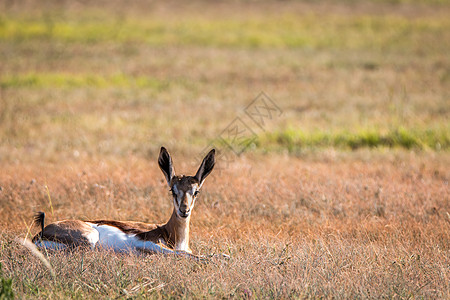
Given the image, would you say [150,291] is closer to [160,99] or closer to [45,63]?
[160,99]

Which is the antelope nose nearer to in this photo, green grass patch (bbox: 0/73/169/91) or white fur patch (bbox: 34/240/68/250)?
white fur patch (bbox: 34/240/68/250)

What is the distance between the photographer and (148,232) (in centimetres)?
580

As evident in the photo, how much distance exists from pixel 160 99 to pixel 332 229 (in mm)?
11792

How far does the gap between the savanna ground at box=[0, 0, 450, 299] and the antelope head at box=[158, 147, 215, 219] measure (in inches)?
19.7

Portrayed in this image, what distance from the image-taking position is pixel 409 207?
7383mm

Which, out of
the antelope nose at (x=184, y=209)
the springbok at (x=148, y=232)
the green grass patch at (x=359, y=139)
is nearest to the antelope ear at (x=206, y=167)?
the springbok at (x=148, y=232)

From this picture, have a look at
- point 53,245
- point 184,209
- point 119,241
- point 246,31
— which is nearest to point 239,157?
point 119,241

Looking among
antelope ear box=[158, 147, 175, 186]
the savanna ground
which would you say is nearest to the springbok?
antelope ear box=[158, 147, 175, 186]

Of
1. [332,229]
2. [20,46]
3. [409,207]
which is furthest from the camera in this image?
[20,46]

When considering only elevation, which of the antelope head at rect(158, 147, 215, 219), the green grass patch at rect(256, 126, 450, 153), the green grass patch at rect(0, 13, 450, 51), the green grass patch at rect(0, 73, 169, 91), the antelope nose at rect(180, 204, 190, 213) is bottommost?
the green grass patch at rect(256, 126, 450, 153)

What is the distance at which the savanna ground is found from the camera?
511 cm

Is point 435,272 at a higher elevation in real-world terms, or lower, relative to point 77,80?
lower

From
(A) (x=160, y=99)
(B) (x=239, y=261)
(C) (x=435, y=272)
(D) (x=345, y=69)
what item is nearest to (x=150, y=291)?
(B) (x=239, y=261)

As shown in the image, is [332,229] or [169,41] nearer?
[332,229]
